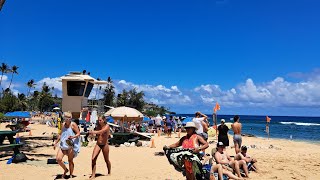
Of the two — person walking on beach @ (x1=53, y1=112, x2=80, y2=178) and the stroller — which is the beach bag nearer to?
person walking on beach @ (x1=53, y1=112, x2=80, y2=178)

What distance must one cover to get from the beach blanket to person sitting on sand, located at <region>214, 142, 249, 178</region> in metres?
2.06

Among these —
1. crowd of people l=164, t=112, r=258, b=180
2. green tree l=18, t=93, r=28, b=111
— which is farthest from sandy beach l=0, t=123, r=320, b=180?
green tree l=18, t=93, r=28, b=111

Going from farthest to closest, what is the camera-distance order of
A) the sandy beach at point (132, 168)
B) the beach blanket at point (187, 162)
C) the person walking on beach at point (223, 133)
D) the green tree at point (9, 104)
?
the green tree at point (9, 104), the person walking on beach at point (223, 133), the sandy beach at point (132, 168), the beach blanket at point (187, 162)

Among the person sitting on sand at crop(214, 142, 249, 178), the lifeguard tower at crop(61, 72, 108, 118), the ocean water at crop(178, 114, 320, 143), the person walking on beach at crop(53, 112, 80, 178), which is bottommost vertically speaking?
the ocean water at crop(178, 114, 320, 143)

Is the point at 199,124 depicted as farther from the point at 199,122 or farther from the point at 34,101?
the point at 34,101

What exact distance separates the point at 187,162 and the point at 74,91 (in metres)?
12.6

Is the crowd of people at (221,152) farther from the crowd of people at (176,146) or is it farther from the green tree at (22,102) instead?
the green tree at (22,102)

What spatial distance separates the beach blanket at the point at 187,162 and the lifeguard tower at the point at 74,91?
11.9 metres

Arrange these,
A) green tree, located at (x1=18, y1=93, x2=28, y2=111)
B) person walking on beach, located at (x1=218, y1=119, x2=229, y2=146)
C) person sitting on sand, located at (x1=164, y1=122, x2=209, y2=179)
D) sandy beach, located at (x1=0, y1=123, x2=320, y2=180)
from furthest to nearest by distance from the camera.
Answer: green tree, located at (x1=18, y1=93, x2=28, y2=111) → person walking on beach, located at (x1=218, y1=119, x2=229, y2=146) → sandy beach, located at (x1=0, y1=123, x2=320, y2=180) → person sitting on sand, located at (x1=164, y1=122, x2=209, y2=179)

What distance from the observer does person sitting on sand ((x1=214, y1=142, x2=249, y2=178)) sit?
765 centimetres

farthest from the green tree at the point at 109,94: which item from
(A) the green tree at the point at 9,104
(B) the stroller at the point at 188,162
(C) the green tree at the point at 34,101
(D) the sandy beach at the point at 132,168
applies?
(B) the stroller at the point at 188,162

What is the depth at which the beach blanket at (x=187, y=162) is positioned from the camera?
17.8 feet

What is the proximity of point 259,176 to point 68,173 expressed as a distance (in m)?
4.88

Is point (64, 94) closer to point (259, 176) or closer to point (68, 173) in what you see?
point (68, 173)
